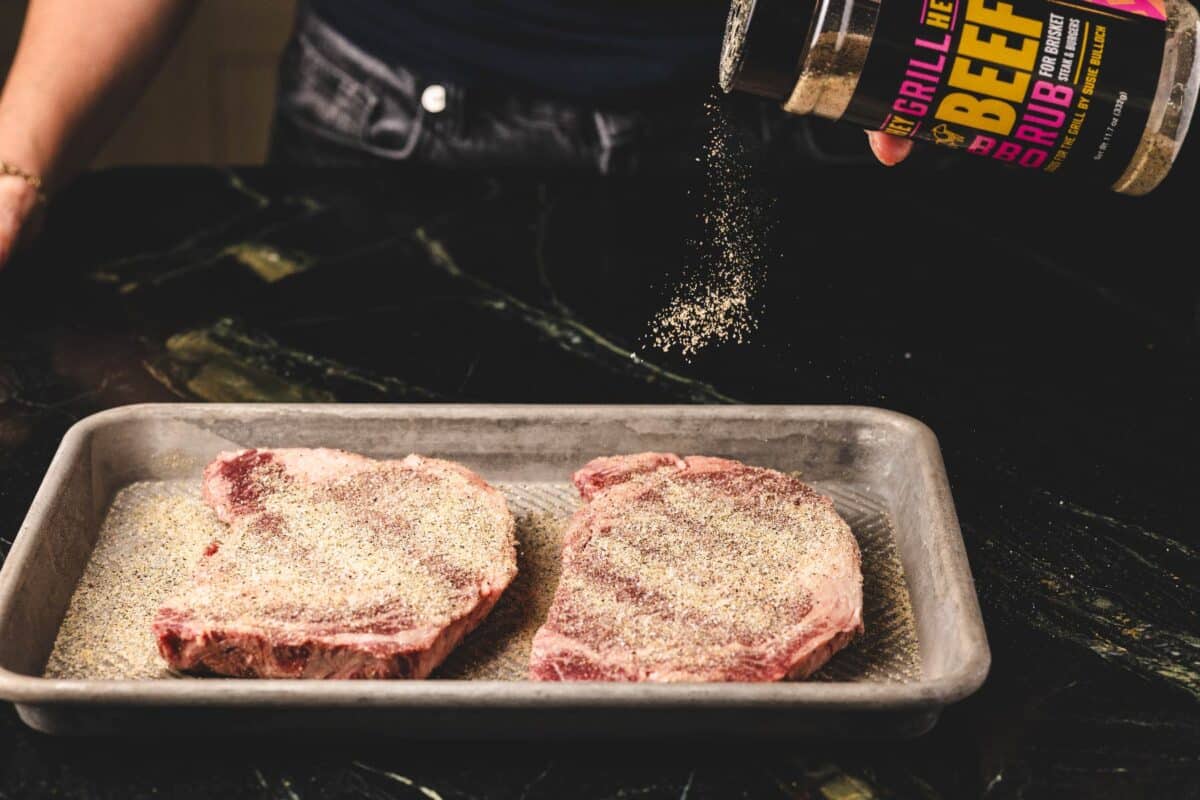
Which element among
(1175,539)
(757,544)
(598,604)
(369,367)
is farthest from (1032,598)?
(369,367)

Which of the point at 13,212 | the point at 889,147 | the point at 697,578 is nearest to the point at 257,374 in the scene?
the point at 13,212

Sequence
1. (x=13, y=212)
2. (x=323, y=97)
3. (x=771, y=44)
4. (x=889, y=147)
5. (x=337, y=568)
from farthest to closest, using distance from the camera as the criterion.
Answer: (x=323, y=97)
(x=13, y=212)
(x=889, y=147)
(x=337, y=568)
(x=771, y=44)

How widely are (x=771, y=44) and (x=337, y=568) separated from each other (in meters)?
0.79

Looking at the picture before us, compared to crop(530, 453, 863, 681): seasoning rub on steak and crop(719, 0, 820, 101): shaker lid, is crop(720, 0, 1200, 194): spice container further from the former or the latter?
crop(530, 453, 863, 681): seasoning rub on steak

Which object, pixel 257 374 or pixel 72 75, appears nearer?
pixel 257 374

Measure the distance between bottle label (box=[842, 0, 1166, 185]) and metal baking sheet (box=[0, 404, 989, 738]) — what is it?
0.46 m

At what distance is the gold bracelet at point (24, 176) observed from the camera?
6.76ft

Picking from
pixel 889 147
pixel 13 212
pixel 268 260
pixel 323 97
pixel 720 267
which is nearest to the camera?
pixel 889 147

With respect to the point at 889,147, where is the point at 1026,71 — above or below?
above

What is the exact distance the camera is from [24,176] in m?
2.08

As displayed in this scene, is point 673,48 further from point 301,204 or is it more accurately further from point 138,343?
point 138,343

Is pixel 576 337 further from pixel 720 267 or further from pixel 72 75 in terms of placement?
pixel 72 75

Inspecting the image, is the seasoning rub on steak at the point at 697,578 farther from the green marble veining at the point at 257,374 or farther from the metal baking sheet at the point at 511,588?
the green marble veining at the point at 257,374

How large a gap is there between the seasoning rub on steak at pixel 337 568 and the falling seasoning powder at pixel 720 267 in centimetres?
57
